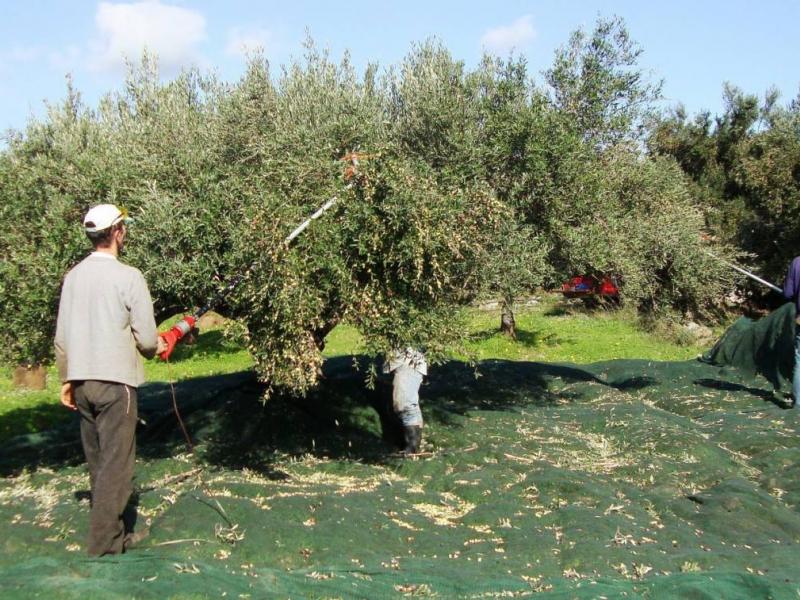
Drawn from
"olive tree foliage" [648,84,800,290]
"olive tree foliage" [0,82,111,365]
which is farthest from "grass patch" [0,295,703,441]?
"olive tree foliage" [0,82,111,365]

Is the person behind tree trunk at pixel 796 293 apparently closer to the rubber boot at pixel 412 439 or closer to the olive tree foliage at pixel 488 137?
the olive tree foliage at pixel 488 137

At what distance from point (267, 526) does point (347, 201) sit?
2962mm

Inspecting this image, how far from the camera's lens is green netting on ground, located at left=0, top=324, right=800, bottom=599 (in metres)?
5.45

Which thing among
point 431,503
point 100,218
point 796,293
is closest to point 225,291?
point 100,218

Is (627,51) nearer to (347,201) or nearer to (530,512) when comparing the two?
(347,201)

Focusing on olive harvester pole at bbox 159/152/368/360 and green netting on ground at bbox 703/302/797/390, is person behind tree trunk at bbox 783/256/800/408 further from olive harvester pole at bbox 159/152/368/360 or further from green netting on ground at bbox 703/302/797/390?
olive harvester pole at bbox 159/152/368/360

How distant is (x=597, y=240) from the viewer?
37.6ft

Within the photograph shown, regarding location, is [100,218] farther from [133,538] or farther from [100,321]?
[133,538]

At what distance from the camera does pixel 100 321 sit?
5.77 meters

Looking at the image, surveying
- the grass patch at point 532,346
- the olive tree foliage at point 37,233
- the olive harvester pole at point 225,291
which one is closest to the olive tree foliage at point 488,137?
the olive harvester pole at point 225,291

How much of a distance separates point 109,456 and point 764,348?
13.2 metres

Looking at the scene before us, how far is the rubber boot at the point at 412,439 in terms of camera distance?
9.85 metres

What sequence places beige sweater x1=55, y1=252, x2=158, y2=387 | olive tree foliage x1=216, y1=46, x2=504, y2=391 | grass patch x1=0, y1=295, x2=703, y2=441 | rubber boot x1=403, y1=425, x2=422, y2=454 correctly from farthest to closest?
grass patch x1=0, y1=295, x2=703, y2=441 → rubber boot x1=403, y1=425, x2=422, y2=454 → olive tree foliage x1=216, y1=46, x2=504, y2=391 → beige sweater x1=55, y1=252, x2=158, y2=387

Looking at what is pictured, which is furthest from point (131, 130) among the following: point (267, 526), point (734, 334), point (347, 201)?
point (734, 334)
